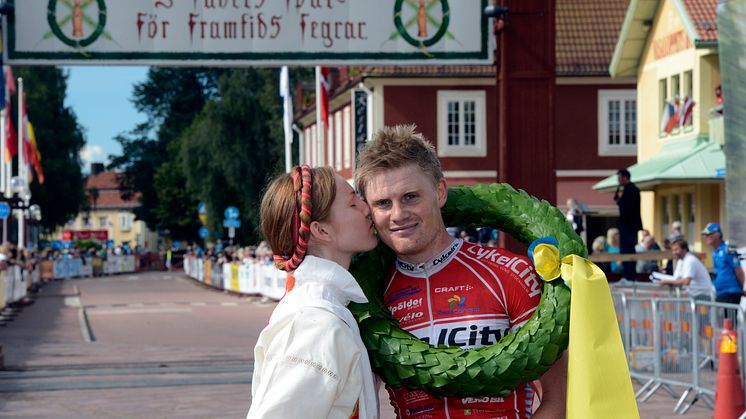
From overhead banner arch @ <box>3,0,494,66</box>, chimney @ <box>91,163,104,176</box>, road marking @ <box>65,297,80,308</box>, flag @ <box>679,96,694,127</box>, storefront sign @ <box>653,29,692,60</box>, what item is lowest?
road marking @ <box>65,297,80,308</box>

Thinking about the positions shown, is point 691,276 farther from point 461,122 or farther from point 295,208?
point 461,122

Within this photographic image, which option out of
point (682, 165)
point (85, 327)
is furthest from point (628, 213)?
point (682, 165)

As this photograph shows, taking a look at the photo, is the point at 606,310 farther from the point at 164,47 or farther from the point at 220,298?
the point at 220,298

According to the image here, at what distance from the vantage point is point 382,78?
150 ft

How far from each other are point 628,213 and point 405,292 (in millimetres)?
14786

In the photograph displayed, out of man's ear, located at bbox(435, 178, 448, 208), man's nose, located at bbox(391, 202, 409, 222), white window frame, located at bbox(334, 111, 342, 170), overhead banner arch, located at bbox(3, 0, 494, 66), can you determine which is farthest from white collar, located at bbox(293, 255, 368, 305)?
white window frame, located at bbox(334, 111, 342, 170)

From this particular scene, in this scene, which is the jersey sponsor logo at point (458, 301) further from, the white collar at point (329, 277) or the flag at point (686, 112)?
the flag at point (686, 112)

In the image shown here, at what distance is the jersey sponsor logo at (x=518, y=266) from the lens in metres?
4.41

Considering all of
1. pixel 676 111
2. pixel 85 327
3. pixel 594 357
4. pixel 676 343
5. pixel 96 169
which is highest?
pixel 96 169

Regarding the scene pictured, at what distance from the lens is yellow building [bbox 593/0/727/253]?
31.6m

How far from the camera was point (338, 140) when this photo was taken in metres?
53.0

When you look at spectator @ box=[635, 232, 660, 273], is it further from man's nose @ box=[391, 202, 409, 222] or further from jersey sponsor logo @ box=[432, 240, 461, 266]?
man's nose @ box=[391, 202, 409, 222]

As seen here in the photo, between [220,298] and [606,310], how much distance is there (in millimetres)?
36621

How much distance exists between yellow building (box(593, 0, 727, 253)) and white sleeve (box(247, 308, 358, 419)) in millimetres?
25526
